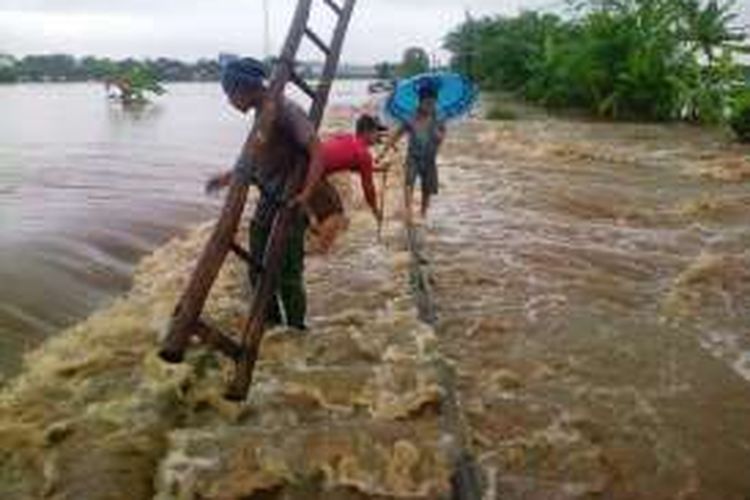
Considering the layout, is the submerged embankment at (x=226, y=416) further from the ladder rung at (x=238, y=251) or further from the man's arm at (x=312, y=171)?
the man's arm at (x=312, y=171)

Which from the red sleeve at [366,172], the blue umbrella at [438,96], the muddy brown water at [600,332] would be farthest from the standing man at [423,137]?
the red sleeve at [366,172]

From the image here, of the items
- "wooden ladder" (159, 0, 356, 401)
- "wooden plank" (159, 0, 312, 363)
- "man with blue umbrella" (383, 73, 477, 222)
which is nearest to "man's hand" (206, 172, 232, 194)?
"wooden ladder" (159, 0, 356, 401)

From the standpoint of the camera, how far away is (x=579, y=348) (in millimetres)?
8445

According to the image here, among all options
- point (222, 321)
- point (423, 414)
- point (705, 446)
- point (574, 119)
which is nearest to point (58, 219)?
point (222, 321)

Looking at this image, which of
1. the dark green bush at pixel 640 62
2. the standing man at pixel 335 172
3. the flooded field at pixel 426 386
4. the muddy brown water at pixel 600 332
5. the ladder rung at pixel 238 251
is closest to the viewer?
the ladder rung at pixel 238 251

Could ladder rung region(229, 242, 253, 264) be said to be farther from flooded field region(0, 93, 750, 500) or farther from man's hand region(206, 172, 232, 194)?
man's hand region(206, 172, 232, 194)

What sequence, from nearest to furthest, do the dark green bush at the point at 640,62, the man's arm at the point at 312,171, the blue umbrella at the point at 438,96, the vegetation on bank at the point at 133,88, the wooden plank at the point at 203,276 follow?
the wooden plank at the point at 203,276
the man's arm at the point at 312,171
the blue umbrella at the point at 438,96
the dark green bush at the point at 640,62
the vegetation on bank at the point at 133,88

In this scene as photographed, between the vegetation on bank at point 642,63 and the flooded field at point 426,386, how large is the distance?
17996mm

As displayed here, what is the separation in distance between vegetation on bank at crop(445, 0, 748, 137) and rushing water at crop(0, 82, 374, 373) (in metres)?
12.6

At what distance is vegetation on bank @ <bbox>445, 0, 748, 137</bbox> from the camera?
30938mm

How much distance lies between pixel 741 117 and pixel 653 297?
61.6ft

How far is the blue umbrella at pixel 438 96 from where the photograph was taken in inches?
497

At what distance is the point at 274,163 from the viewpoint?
23.1 ft

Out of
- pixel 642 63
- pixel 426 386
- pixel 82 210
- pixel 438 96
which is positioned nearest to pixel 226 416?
pixel 426 386
